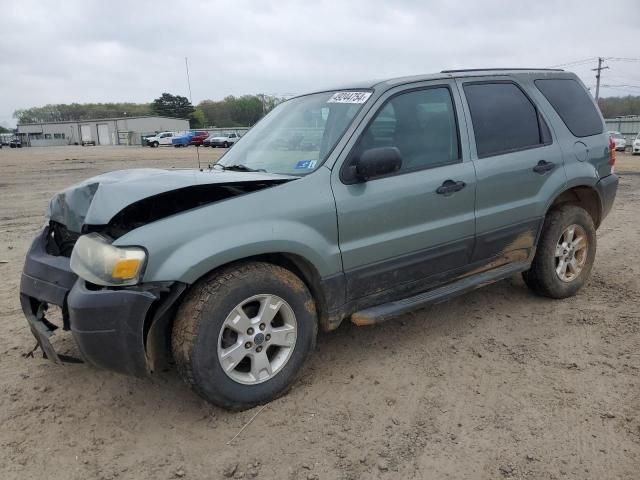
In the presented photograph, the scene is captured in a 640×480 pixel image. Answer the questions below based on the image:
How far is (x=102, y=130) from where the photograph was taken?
85125 millimetres

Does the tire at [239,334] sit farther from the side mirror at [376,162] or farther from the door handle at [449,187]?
the door handle at [449,187]

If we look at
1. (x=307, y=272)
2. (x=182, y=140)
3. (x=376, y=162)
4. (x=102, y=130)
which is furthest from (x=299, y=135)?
(x=102, y=130)

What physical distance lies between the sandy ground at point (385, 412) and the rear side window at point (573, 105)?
5.26 ft

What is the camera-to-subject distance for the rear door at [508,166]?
382 cm

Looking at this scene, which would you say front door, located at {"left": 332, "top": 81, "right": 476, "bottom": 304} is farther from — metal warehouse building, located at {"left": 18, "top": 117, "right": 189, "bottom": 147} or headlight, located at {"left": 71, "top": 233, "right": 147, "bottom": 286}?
metal warehouse building, located at {"left": 18, "top": 117, "right": 189, "bottom": 147}

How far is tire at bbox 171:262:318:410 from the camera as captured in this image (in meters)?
2.71

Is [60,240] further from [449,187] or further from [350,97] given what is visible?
[449,187]

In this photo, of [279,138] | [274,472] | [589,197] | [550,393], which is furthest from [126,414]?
[589,197]

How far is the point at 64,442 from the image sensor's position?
2.72 m

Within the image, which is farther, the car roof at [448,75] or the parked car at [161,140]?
the parked car at [161,140]

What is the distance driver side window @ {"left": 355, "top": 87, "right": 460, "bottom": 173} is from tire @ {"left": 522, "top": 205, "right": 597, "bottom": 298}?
127 cm

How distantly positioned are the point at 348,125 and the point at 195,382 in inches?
71.4

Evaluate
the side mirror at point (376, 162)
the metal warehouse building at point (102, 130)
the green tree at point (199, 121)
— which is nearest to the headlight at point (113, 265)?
the side mirror at point (376, 162)

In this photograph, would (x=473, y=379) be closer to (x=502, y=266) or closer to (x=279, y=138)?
(x=502, y=266)
